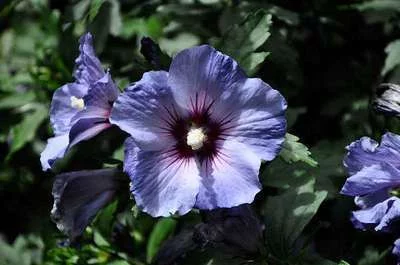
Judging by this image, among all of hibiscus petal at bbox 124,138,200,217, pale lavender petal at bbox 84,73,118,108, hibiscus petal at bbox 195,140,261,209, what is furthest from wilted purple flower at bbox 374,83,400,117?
pale lavender petal at bbox 84,73,118,108

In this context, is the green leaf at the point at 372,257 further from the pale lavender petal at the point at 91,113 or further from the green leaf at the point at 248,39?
the pale lavender petal at the point at 91,113

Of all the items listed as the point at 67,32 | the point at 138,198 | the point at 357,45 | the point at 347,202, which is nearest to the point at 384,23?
the point at 357,45

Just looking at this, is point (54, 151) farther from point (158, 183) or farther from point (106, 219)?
point (106, 219)

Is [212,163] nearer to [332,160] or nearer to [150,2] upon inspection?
[332,160]

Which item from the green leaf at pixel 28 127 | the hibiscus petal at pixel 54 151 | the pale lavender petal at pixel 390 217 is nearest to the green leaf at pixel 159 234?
the green leaf at pixel 28 127

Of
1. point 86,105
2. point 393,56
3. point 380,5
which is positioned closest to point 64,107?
point 86,105

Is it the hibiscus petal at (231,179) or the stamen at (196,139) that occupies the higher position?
the stamen at (196,139)

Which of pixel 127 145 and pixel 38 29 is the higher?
pixel 127 145
